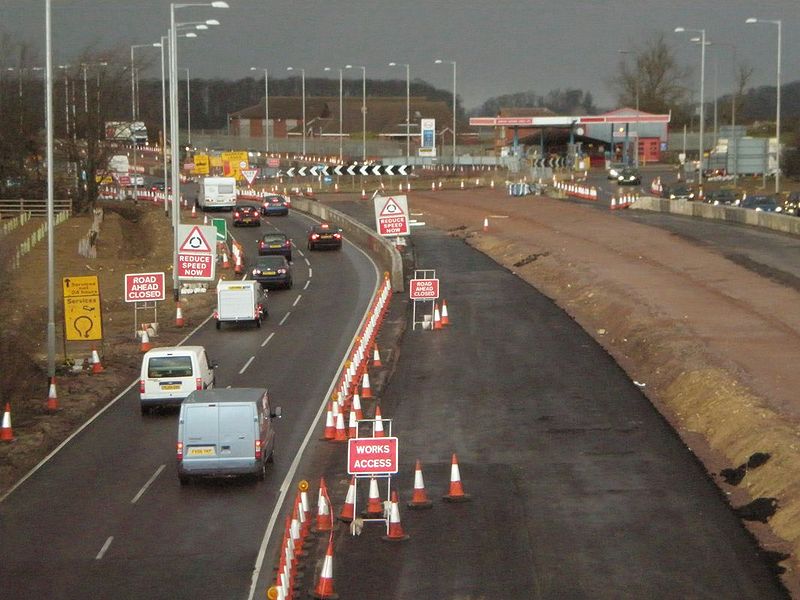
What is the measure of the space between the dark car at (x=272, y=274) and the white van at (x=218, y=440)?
2789cm

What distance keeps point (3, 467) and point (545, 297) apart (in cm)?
2422

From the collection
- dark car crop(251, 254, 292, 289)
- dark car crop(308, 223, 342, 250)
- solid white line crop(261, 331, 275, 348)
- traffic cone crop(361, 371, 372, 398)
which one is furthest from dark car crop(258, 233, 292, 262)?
traffic cone crop(361, 371, 372, 398)

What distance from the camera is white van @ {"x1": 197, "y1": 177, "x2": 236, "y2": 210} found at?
84938 millimetres

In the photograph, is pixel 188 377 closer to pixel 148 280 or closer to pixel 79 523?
pixel 79 523

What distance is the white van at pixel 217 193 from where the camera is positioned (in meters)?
84.9

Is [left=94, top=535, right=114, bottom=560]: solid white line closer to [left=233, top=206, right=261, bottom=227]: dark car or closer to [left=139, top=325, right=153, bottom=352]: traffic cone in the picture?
[left=139, top=325, right=153, bottom=352]: traffic cone

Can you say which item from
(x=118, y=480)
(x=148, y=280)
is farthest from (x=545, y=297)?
(x=118, y=480)

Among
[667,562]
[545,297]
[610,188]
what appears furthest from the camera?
[610,188]

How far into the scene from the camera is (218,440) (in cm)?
2044

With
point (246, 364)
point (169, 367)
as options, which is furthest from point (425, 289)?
point (169, 367)

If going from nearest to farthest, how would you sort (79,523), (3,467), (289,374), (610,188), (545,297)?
1. (79,523)
2. (3,467)
3. (289,374)
4. (545,297)
5. (610,188)

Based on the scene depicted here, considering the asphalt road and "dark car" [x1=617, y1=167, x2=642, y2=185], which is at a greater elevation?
"dark car" [x1=617, y1=167, x2=642, y2=185]

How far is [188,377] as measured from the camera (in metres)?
26.5

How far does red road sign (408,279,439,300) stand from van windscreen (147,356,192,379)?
12082 millimetres
